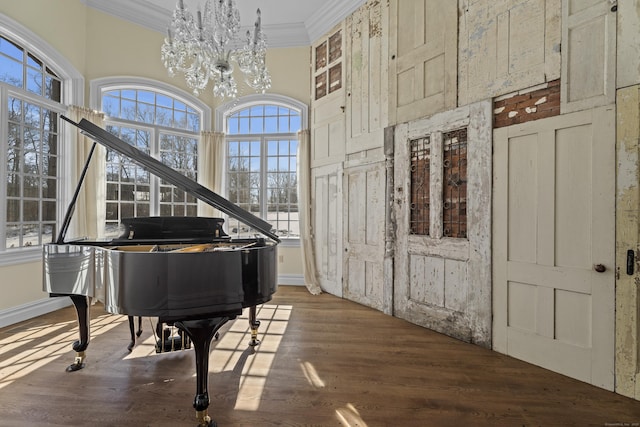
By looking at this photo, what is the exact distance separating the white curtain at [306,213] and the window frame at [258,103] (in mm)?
290

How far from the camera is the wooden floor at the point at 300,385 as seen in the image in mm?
2021

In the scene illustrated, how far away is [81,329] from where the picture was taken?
2662mm

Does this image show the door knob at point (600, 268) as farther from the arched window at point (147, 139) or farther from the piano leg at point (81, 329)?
the arched window at point (147, 139)

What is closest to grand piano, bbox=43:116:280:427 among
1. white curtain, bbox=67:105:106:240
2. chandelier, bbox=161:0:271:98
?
chandelier, bbox=161:0:271:98

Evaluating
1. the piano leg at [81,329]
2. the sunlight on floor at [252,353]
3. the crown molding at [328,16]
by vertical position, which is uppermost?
the crown molding at [328,16]

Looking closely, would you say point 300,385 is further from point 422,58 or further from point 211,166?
point 211,166

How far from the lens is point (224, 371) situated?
2625 millimetres

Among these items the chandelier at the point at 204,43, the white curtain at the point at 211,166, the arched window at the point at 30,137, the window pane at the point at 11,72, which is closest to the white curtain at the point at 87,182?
the arched window at the point at 30,137

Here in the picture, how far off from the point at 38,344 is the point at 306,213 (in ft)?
11.5

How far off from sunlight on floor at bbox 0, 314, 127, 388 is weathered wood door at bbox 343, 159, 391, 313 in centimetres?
283

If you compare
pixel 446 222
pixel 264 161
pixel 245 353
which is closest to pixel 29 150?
pixel 264 161

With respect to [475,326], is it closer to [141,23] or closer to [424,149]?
[424,149]

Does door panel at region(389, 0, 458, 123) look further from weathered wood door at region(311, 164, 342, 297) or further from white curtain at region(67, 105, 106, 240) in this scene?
white curtain at region(67, 105, 106, 240)

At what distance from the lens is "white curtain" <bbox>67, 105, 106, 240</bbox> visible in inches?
172
